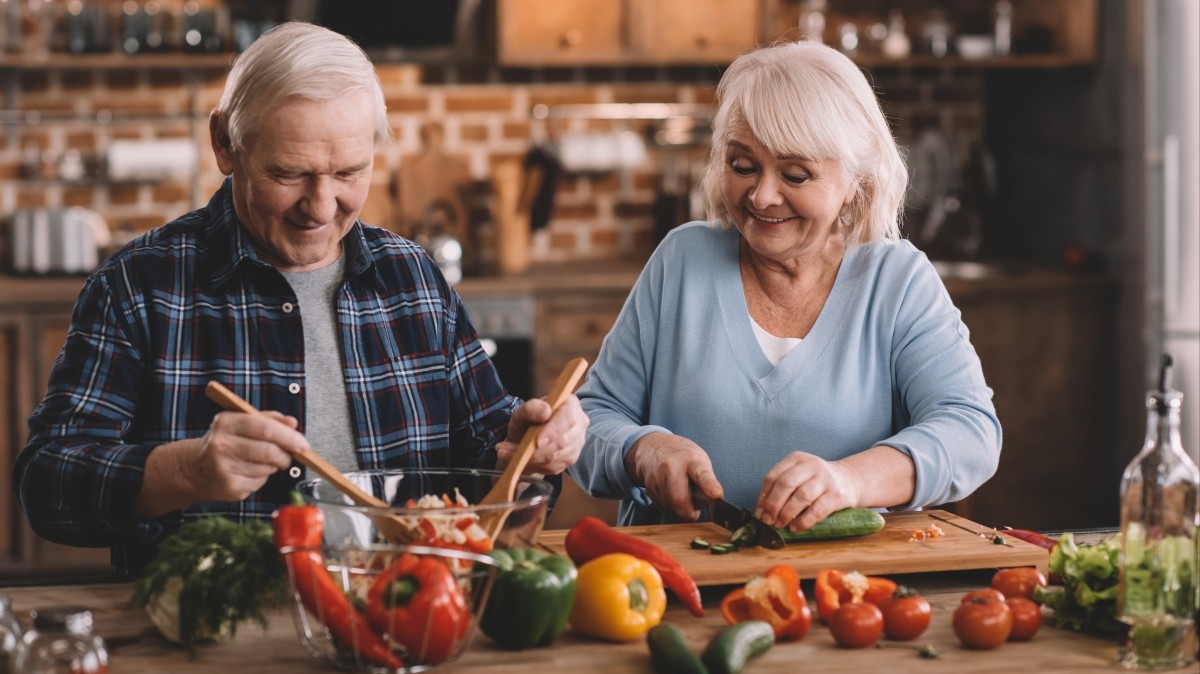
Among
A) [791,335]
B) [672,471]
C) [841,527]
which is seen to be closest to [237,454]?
[672,471]

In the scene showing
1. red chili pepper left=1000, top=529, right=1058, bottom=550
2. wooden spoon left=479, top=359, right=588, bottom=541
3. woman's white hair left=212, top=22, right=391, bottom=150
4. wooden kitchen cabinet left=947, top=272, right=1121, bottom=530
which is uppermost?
woman's white hair left=212, top=22, right=391, bottom=150

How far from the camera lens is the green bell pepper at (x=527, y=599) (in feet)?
4.89

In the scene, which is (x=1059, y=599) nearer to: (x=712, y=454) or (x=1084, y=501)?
(x=712, y=454)

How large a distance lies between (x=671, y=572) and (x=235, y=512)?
0.67 m

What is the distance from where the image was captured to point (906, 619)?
1.57 metres

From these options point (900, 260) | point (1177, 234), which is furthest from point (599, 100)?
point (900, 260)

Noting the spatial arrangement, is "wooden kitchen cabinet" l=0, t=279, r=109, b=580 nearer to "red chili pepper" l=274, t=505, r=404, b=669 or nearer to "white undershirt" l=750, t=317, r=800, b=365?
"white undershirt" l=750, t=317, r=800, b=365

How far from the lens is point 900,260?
2316mm

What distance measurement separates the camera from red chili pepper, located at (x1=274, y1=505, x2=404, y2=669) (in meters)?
1.40

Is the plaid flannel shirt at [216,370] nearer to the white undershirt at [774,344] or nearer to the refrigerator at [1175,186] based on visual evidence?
the white undershirt at [774,344]

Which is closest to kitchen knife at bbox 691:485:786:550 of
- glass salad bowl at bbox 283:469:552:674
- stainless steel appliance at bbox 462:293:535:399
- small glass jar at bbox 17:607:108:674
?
glass salad bowl at bbox 283:469:552:674

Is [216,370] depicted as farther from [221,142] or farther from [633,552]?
[633,552]

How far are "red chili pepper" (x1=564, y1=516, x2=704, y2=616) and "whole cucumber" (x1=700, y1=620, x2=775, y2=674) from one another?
5.6 inches

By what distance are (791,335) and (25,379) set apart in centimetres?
275
